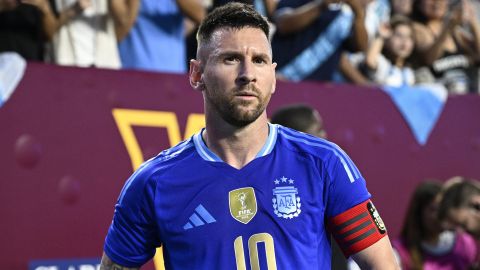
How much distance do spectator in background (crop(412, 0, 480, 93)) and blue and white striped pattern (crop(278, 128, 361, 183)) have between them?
5.52 m

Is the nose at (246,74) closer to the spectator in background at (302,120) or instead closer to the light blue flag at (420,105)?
the spectator in background at (302,120)

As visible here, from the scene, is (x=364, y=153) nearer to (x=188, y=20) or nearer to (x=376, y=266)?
(x=188, y=20)

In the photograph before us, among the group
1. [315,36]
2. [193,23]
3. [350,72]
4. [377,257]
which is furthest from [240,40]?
[350,72]

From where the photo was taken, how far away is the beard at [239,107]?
119 inches

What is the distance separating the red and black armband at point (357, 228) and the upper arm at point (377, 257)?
0.05 feet

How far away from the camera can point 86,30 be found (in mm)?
5996

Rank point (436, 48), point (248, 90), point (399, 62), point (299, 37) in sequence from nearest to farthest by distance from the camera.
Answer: point (248, 90) < point (299, 37) < point (399, 62) < point (436, 48)

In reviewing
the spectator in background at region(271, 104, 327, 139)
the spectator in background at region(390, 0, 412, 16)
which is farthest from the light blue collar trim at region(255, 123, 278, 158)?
the spectator in background at region(390, 0, 412, 16)

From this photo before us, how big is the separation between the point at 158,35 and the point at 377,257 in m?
3.68

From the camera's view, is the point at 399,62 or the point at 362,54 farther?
the point at 399,62

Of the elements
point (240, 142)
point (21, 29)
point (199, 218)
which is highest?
point (21, 29)

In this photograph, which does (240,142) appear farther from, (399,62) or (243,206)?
(399,62)

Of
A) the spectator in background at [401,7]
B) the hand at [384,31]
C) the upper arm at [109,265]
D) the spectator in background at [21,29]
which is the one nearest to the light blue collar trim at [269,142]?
the upper arm at [109,265]

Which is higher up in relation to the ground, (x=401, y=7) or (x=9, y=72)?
(x=401, y=7)
